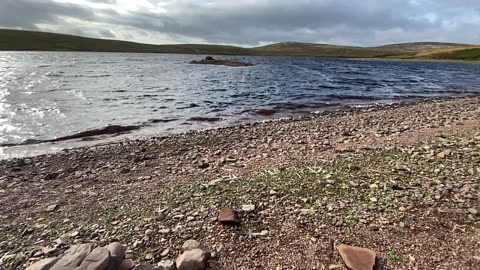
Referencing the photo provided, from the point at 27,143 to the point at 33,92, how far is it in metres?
21.5

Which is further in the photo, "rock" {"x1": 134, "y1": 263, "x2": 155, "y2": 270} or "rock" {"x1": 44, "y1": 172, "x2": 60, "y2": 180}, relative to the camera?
"rock" {"x1": 44, "y1": 172, "x2": 60, "y2": 180}

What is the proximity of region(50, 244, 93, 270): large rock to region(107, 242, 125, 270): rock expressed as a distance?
1.05ft

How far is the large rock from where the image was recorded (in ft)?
14.6

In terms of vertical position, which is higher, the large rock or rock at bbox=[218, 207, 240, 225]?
the large rock

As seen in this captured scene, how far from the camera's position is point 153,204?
7.43 metres

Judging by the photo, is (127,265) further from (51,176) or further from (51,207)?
(51,176)

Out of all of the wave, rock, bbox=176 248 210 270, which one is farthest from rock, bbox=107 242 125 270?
the wave

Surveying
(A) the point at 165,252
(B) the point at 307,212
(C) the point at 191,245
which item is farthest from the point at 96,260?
(B) the point at 307,212

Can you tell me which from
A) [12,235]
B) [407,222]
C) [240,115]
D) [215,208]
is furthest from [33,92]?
[407,222]

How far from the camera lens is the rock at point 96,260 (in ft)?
14.5

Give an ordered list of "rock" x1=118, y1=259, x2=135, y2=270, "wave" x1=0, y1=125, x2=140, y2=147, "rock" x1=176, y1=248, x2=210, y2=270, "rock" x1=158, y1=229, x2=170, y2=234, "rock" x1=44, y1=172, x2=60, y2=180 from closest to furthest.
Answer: "rock" x1=118, y1=259, x2=135, y2=270, "rock" x1=176, y1=248, x2=210, y2=270, "rock" x1=158, y1=229, x2=170, y2=234, "rock" x1=44, y1=172, x2=60, y2=180, "wave" x1=0, y1=125, x2=140, y2=147

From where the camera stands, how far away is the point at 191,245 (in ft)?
18.3

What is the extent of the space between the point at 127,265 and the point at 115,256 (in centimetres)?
25

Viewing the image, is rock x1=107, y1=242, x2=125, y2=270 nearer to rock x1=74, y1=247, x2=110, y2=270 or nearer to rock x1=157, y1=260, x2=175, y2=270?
rock x1=74, y1=247, x2=110, y2=270
